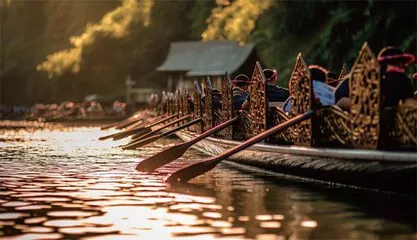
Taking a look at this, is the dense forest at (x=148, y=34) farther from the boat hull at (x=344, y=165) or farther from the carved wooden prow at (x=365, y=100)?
the carved wooden prow at (x=365, y=100)

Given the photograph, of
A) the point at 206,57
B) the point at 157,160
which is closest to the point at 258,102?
the point at 157,160

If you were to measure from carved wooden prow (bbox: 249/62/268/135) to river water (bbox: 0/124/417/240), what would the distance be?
768mm

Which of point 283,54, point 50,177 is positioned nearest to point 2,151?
point 50,177

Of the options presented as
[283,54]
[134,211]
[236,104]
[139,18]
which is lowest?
[134,211]

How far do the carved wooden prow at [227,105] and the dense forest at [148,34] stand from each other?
1254cm

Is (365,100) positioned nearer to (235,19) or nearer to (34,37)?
(235,19)

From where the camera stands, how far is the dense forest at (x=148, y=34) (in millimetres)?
29922

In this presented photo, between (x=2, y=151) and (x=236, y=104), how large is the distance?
6.63 metres

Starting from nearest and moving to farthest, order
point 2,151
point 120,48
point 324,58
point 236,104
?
point 236,104 < point 2,151 < point 324,58 < point 120,48

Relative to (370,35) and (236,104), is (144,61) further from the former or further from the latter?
(236,104)

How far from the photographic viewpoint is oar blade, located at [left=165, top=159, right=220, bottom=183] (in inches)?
441

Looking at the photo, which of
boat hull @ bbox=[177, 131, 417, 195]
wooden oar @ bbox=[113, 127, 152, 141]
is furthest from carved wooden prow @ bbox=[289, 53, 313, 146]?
wooden oar @ bbox=[113, 127, 152, 141]

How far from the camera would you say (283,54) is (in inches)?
1426

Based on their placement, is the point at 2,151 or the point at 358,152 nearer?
the point at 358,152
